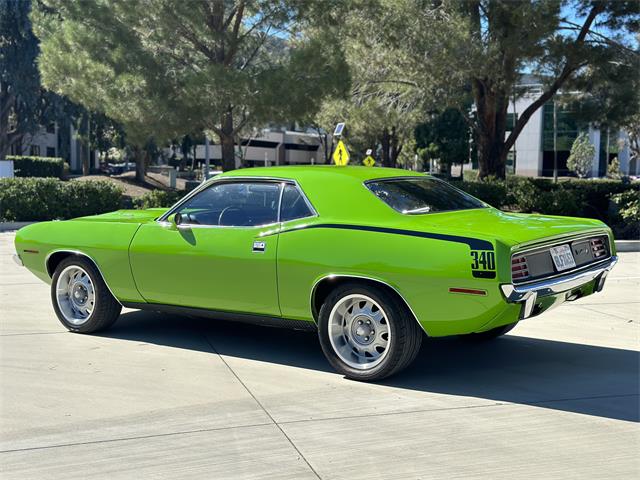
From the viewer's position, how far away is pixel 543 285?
5.05m

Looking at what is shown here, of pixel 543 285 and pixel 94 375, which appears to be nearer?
pixel 543 285

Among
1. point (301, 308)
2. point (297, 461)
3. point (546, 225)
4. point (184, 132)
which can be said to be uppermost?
point (184, 132)

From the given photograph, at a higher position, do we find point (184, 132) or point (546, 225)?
point (184, 132)

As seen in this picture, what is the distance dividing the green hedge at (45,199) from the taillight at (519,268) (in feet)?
52.7

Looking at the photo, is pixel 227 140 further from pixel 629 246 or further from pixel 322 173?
pixel 322 173

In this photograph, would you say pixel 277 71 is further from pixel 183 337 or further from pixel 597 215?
pixel 183 337

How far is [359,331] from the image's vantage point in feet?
17.8

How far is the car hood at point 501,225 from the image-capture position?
5.02 m

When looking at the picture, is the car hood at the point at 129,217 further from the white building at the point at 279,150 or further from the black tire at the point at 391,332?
the white building at the point at 279,150

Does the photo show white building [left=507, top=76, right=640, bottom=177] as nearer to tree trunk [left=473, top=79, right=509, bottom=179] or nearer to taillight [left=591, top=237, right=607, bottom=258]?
tree trunk [left=473, top=79, right=509, bottom=179]

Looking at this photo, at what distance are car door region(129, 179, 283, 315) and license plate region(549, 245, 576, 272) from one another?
2054mm

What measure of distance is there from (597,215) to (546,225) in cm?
1321

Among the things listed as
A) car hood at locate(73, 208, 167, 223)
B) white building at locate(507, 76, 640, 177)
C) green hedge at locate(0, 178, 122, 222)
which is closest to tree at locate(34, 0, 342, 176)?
green hedge at locate(0, 178, 122, 222)

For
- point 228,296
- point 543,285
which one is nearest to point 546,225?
point 543,285
